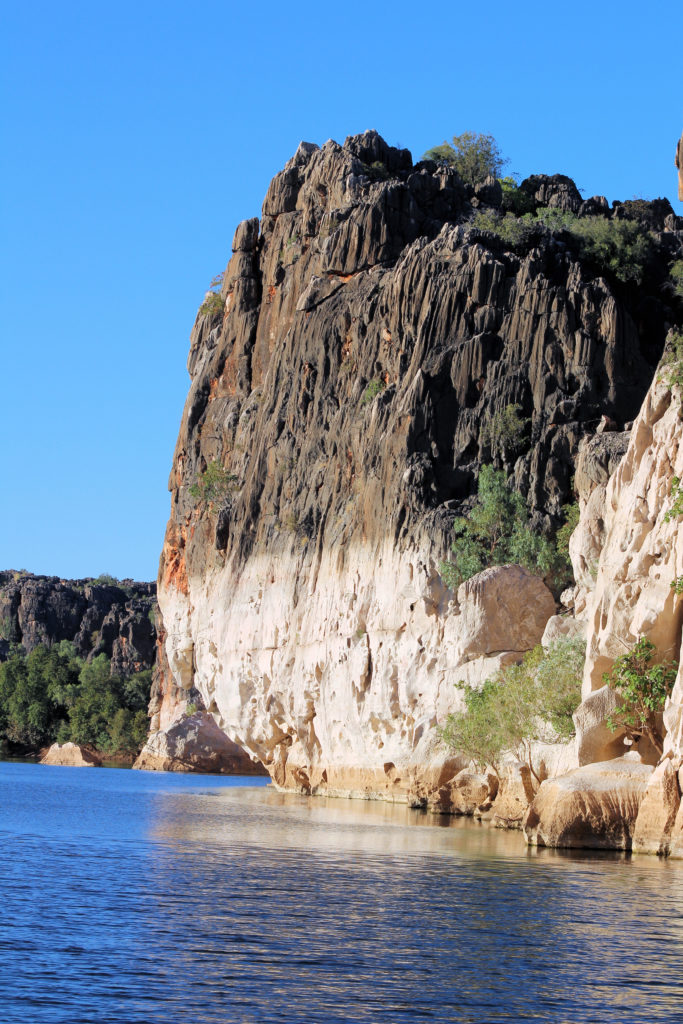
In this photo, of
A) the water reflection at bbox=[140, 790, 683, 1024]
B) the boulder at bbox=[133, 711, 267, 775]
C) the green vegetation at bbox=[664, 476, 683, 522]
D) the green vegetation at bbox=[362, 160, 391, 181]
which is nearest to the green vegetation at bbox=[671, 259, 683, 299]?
the green vegetation at bbox=[362, 160, 391, 181]

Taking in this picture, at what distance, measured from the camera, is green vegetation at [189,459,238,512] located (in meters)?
89.1

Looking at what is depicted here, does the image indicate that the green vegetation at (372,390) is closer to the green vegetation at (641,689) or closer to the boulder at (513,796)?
the boulder at (513,796)

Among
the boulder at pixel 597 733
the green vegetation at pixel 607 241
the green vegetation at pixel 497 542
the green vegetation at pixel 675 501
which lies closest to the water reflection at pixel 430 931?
the boulder at pixel 597 733

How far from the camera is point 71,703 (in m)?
145

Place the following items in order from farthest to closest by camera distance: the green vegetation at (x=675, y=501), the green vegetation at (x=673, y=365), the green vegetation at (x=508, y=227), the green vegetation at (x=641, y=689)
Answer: the green vegetation at (x=508, y=227) → the green vegetation at (x=673, y=365) → the green vegetation at (x=675, y=501) → the green vegetation at (x=641, y=689)

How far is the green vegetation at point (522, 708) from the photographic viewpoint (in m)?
41.8

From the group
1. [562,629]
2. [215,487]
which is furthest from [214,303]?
[562,629]

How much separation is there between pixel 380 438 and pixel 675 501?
33.2m

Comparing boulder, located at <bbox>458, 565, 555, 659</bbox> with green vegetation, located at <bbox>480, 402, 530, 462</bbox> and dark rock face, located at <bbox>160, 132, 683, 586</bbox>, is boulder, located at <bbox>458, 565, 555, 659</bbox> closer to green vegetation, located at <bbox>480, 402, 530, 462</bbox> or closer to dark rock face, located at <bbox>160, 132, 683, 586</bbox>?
dark rock face, located at <bbox>160, 132, 683, 586</bbox>

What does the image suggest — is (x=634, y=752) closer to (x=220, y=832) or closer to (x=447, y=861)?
(x=447, y=861)

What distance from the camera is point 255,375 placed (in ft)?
296

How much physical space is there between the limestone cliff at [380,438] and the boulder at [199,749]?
62.9 ft

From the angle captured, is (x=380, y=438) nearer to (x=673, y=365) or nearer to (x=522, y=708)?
(x=522, y=708)

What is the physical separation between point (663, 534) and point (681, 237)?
169ft
